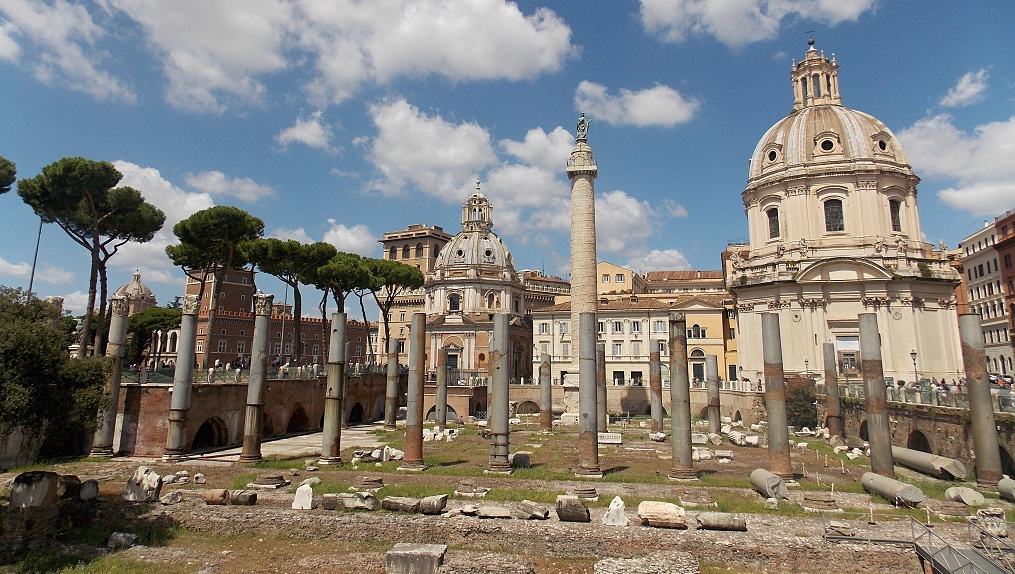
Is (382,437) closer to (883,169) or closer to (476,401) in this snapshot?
(476,401)

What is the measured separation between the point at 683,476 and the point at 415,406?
902 centimetres

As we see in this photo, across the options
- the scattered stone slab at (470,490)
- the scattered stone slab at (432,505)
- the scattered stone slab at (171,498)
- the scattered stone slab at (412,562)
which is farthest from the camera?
the scattered stone slab at (470,490)

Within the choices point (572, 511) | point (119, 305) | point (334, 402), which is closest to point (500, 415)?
point (334, 402)

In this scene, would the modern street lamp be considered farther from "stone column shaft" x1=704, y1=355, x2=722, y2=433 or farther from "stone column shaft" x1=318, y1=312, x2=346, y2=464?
"stone column shaft" x1=318, y1=312, x2=346, y2=464

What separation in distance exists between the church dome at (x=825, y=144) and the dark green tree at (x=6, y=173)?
43.2m

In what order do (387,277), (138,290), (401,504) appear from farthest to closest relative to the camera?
1. (138,290)
2. (387,277)
3. (401,504)

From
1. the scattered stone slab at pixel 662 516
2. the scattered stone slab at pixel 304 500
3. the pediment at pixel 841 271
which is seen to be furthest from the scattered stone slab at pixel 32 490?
the pediment at pixel 841 271

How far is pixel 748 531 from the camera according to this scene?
38.9 ft

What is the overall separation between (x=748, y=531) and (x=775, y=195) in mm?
34603

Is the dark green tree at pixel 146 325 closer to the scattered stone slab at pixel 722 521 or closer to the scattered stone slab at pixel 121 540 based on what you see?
the scattered stone slab at pixel 121 540

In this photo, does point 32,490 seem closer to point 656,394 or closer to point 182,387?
point 182,387

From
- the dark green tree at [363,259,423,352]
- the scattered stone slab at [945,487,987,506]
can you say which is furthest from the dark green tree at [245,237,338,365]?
the scattered stone slab at [945,487,987,506]

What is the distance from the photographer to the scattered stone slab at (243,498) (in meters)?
14.0

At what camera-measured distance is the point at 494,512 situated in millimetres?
12703
